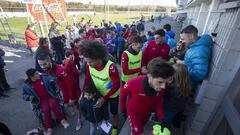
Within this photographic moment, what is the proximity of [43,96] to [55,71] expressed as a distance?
0.58 metres

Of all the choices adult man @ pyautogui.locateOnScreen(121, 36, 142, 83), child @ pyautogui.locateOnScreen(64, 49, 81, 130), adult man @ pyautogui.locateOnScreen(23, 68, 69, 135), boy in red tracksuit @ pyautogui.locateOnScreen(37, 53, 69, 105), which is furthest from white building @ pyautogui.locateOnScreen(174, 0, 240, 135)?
adult man @ pyautogui.locateOnScreen(23, 68, 69, 135)

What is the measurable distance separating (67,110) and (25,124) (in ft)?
3.42

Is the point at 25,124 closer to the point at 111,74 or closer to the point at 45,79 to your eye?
the point at 45,79

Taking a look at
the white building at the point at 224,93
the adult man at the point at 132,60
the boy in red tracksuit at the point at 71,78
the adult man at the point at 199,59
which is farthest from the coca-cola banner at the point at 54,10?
the white building at the point at 224,93

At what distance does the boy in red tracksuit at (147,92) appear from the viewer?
1.92 m

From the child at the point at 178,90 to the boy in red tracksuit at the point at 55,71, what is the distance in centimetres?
227

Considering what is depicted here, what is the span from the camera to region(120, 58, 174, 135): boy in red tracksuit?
1919mm

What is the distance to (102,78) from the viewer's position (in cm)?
280

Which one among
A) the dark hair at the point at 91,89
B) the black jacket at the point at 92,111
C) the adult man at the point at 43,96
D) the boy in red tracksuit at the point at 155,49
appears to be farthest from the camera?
the boy in red tracksuit at the point at 155,49

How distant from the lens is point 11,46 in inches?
470

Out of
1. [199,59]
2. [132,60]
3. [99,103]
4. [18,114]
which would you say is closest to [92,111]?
[99,103]

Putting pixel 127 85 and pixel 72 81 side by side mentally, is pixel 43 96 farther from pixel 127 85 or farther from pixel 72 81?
pixel 127 85

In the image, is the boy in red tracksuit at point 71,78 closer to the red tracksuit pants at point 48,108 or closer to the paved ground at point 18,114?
the red tracksuit pants at point 48,108

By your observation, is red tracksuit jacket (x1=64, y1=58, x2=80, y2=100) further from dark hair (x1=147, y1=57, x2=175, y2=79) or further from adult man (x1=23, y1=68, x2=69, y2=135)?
dark hair (x1=147, y1=57, x2=175, y2=79)
